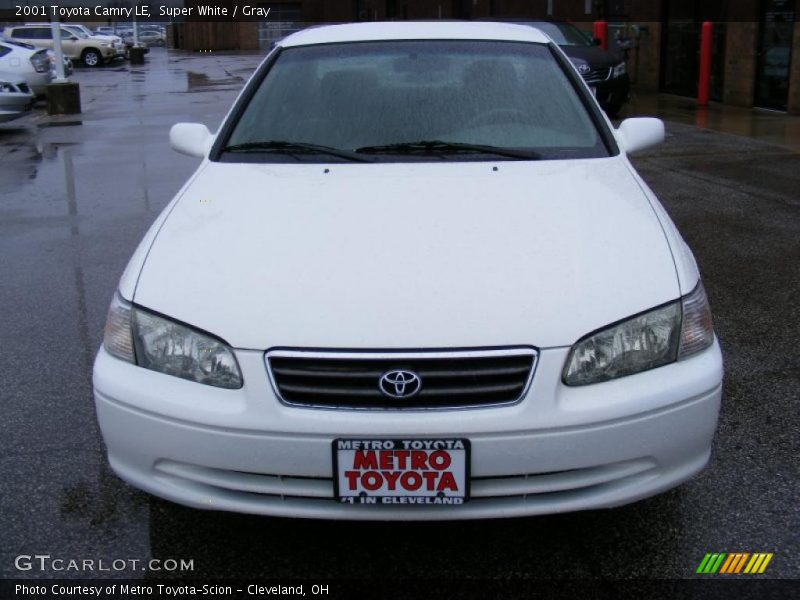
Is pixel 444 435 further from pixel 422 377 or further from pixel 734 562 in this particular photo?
pixel 734 562

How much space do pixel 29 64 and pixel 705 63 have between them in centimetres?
1177

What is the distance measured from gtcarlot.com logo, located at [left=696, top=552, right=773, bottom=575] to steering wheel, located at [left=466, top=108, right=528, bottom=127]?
1805 mm

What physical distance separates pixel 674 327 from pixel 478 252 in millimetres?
595

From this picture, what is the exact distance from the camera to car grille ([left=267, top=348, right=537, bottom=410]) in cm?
234

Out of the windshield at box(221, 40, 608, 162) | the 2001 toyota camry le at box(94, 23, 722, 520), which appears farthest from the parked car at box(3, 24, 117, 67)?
the 2001 toyota camry le at box(94, 23, 722, 520)

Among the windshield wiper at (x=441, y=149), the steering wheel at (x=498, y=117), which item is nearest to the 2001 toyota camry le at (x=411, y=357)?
the windshield wiper at (x=441, y=149)

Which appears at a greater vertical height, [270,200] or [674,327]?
[270,200]

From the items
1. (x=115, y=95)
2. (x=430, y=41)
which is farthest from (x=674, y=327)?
(x=115, y=95)

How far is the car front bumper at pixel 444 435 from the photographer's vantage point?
2.33 meters

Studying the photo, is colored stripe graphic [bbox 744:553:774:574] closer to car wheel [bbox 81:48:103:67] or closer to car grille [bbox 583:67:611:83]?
car grille [bbox 583:67:611:83]

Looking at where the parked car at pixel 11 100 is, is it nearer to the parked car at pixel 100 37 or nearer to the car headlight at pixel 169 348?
the car headlight at pixel 169 348

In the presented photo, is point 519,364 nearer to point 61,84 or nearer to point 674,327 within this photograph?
point 674,327

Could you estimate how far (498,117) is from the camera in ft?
12.0

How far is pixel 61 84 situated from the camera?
15.2 meters
